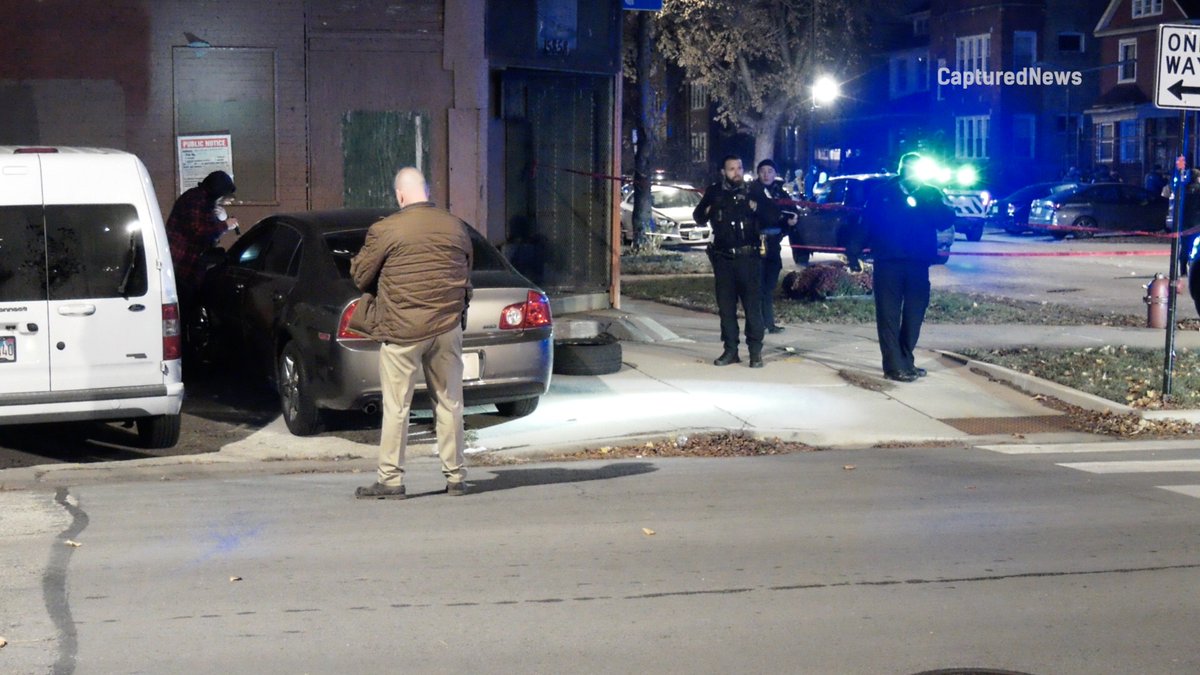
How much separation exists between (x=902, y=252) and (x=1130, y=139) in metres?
43.9

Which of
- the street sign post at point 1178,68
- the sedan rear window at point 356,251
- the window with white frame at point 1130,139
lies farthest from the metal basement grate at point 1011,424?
the window with white frame at point 1130,139

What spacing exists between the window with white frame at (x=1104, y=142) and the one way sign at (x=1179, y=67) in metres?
45.3

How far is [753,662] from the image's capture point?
5465mm

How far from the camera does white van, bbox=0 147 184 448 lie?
29.8 ft

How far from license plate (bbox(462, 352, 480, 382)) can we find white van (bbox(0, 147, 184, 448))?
187 centimetres

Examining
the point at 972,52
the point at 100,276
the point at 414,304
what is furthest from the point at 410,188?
the point at 972,52

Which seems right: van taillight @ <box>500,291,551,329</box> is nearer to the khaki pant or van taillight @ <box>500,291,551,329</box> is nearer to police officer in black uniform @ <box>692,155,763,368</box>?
the khaki pant

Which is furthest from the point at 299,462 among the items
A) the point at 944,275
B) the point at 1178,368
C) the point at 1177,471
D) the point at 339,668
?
the point at 944,275

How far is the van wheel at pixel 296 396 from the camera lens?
10.3m

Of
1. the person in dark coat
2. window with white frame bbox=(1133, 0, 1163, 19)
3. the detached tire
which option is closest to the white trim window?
window with white frame bbox=(1133, 0, 1163, 19)

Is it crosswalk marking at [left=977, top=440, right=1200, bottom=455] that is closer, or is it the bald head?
the bald head

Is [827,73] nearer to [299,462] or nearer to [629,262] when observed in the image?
[629,262]

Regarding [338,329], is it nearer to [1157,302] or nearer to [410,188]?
[410,188]

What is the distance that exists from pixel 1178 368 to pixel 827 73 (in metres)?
47.6
